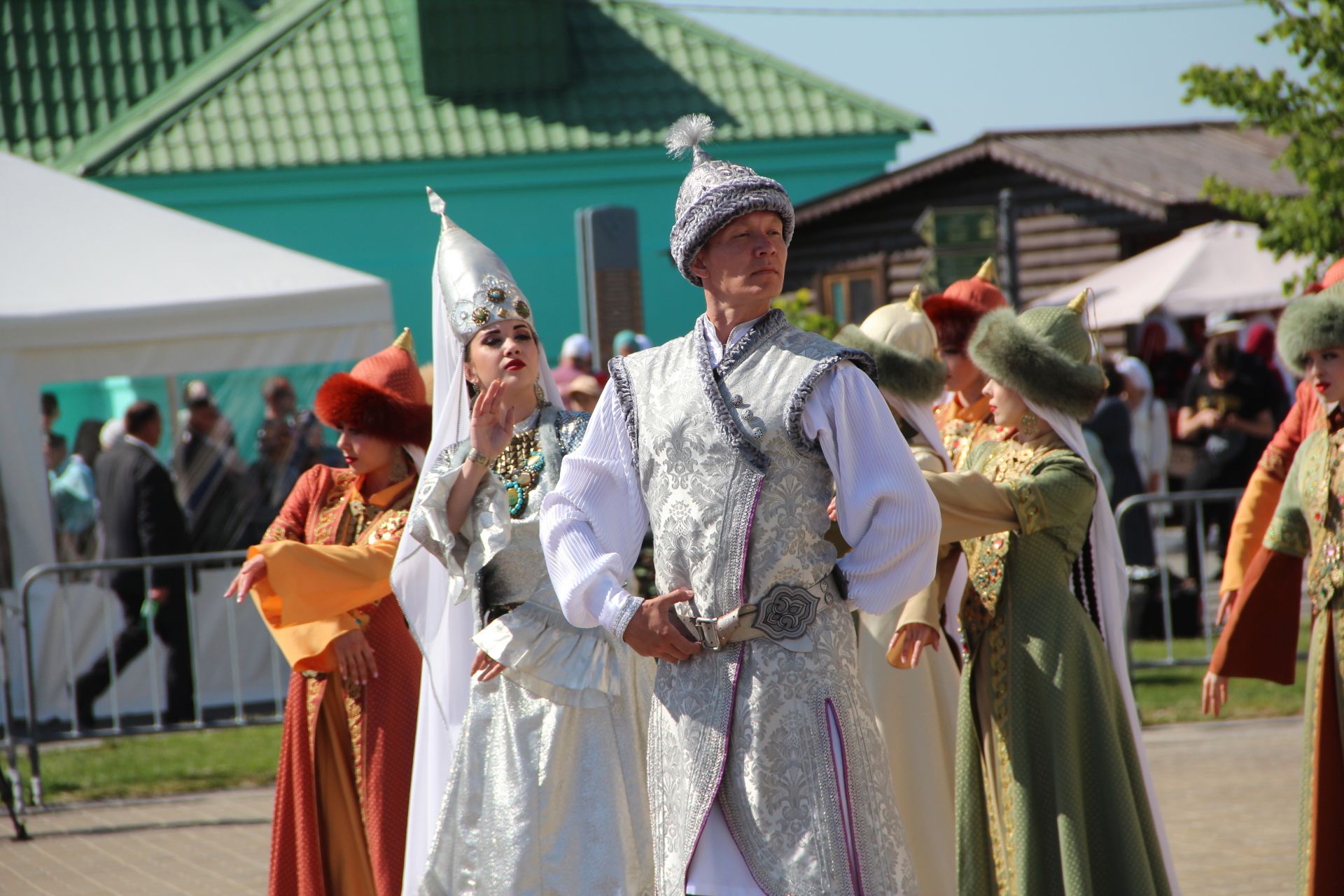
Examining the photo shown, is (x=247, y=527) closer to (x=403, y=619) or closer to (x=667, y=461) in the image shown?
(x=403, y=619)

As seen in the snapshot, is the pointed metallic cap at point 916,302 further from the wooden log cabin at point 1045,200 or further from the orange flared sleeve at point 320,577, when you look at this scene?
the wooden log cabin at point 1045,200

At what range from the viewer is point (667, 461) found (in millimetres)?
3162

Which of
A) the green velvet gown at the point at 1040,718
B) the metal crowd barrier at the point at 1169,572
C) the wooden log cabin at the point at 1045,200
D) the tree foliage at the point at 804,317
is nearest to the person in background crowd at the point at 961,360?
the green velvet gown at the point at 1040,718

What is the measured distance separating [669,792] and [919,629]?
40.1 inches

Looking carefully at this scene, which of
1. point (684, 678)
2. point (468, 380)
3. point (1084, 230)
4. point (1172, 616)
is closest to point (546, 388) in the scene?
point (468, 380)

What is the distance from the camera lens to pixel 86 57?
1991 centimetres

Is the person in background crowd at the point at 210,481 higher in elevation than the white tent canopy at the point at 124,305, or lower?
lower

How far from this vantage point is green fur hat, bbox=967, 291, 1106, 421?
4.11 meters

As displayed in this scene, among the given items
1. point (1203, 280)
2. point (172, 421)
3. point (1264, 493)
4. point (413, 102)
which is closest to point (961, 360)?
point (1264, 493)

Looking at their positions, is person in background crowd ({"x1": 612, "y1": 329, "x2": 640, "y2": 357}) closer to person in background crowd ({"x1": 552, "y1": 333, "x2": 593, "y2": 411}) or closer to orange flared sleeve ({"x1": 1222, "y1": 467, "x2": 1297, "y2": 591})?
person in background crowd ({"x1": 552, "y1": 333, "x2": 593, "y2": 411})

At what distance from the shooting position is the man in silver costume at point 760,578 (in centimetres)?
301

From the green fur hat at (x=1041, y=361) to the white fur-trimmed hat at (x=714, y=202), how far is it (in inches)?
40.4

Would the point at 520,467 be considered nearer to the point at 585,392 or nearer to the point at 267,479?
the point at 585,392

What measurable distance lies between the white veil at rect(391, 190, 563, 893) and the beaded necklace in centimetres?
15
